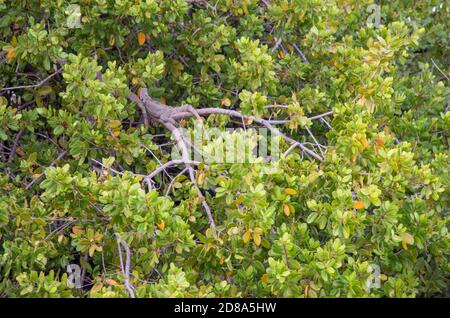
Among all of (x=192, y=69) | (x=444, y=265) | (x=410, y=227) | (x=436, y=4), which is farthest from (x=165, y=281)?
(x=436, y=4)

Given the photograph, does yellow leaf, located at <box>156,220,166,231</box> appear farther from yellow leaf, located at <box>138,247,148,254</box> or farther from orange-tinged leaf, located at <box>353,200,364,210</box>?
orange-tinged leaf, located at <box>353,200,364,210</box>

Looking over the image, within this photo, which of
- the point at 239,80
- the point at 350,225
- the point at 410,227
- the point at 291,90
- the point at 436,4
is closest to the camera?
the point at 350,225

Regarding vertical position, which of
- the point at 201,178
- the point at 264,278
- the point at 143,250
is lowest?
the point at 264,278

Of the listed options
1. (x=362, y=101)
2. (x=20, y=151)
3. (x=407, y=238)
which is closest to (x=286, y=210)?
(x=407, y=238)

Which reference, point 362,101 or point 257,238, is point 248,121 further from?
point 257,238

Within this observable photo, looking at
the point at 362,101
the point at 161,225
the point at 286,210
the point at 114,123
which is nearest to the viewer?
the point at 161,225

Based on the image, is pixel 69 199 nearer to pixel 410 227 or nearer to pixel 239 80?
pixel 239 80

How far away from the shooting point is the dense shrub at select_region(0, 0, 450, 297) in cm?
327

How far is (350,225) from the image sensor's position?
10.8 feet

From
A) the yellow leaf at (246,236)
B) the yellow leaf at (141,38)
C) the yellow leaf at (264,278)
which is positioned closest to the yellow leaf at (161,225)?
the yellow leaf at (246,236)

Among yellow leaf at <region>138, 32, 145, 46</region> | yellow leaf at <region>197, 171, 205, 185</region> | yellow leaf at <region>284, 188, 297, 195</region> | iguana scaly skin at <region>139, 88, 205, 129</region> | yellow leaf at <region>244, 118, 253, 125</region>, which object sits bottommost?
yellow leaf at <region>284, 188, 297, 195</region>

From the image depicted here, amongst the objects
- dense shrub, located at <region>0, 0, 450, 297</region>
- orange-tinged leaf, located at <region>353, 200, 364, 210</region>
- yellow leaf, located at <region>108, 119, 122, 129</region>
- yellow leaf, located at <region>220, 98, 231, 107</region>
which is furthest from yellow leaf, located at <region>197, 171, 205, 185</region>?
yellow leaf, located at <region>220, 98, 231, 107</region>

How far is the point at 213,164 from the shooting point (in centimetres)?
340

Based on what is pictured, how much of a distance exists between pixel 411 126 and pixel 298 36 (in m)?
0.83
